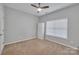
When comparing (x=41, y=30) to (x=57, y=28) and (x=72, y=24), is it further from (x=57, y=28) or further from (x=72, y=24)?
(x=72, y=24)

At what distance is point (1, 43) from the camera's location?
5.73 feet

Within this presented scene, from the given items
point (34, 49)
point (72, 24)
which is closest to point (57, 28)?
point (72, 24)

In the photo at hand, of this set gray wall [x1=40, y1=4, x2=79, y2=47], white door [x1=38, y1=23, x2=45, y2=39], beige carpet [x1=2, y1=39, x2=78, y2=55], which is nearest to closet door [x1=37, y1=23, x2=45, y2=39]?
white door [x1=38, y1=23, x2=45, y2=39]

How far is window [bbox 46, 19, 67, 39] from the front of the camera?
1782mm

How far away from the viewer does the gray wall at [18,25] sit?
1768 mm

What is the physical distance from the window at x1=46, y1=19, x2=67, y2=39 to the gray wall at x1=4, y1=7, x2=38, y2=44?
277 millimetres

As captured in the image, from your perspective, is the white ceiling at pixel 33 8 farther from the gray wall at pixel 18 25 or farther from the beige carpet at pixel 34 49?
the beige carpet at pixel 34 49

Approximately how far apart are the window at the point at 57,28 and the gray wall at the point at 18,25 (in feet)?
0.91

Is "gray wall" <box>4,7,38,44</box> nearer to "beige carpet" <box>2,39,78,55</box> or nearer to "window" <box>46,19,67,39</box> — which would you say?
"beige carpet" <box>2,39,78,55</box>

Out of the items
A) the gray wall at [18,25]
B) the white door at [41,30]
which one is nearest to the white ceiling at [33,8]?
the gray wall at [18,25]

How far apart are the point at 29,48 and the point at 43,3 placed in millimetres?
851

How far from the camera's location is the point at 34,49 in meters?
1.78
